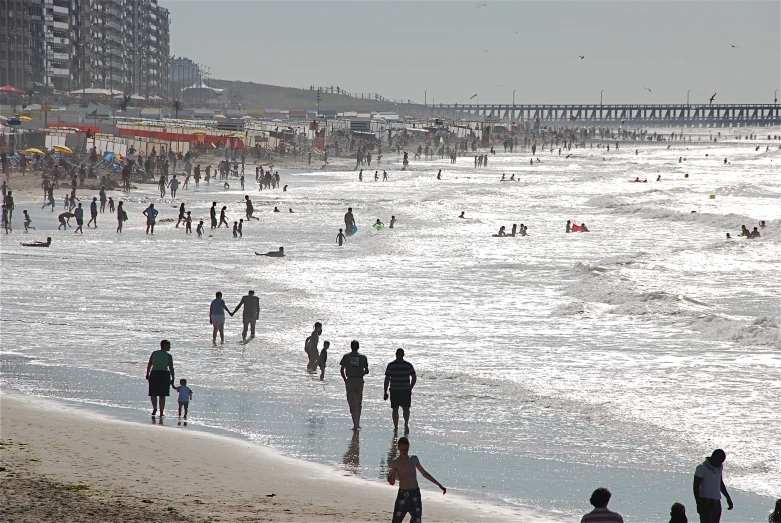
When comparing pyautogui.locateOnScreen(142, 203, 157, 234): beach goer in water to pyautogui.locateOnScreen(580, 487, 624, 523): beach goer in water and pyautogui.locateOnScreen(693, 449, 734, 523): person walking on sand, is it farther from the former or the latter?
pyautogui.locateOnScreen(580, 487, 624, 523): beach goer in water

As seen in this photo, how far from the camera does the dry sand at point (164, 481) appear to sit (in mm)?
8414

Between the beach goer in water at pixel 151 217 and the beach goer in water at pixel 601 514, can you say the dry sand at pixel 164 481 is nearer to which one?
the beach goer in water at pixel 601 514

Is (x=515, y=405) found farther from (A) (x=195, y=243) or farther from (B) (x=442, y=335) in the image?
(A) (x=195, y=243)

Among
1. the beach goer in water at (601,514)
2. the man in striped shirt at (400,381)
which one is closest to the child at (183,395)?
the man in striped shirt at (400,381)

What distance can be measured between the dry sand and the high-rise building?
101m

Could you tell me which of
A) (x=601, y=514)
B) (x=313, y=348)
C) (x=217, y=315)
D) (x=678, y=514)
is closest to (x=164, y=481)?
(x=601, y=514)

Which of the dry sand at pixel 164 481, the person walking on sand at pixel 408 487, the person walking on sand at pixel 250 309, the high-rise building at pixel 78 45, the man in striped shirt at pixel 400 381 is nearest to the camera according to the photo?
the person walking on sand at pixel 408 487

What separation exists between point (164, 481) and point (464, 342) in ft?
28.7

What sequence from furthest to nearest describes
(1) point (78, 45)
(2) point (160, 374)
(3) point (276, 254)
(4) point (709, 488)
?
(1) point (78, 45), (3) point (276, 254), (2) point (160, 374), (4) point (709, 488)

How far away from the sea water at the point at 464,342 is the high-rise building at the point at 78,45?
278 ft

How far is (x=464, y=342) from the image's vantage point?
17.5m

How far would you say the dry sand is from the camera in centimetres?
841

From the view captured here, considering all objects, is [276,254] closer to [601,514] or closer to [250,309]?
[250,309]

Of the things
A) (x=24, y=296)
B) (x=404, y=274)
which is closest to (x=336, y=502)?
(x=24, y=296)
